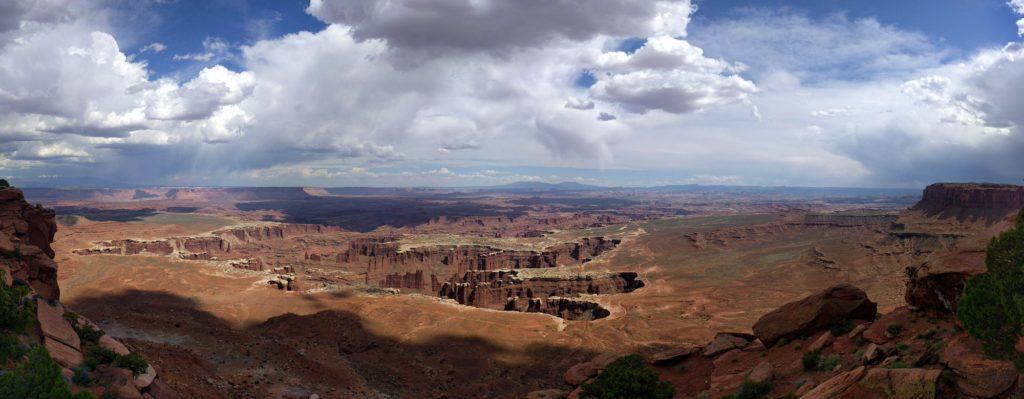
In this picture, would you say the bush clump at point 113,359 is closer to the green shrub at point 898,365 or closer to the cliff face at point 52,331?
the cliff face at point 52,331

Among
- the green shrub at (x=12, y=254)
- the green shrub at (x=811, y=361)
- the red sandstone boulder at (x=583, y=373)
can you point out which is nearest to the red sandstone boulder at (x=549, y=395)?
the red sandstone boulder at (x=583, y=373)

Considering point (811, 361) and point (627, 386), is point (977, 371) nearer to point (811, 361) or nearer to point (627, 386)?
point (811, 361)

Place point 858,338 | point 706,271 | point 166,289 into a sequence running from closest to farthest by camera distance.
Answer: point 858,338, point 166,289, point 706,271

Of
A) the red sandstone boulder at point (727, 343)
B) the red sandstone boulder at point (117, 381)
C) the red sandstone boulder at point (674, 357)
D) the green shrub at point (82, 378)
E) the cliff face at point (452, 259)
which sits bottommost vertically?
the cliff face at point (452, 259)

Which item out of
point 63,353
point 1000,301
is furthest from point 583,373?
point 63,353

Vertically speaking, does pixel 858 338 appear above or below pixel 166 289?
above

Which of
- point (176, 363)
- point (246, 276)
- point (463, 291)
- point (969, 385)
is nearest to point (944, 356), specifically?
point (969, 385)

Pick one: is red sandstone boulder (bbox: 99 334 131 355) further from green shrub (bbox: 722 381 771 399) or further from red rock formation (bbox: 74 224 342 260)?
red rock formation (bbox: 74 224 342 260)

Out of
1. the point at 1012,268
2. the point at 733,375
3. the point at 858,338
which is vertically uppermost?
the point at 1012,268

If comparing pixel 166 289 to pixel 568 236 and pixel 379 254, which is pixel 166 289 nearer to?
pixel 379 254
